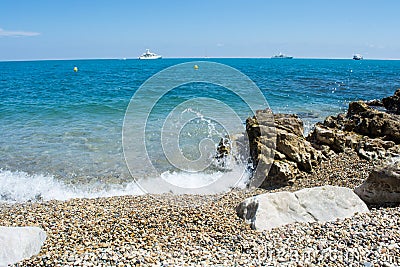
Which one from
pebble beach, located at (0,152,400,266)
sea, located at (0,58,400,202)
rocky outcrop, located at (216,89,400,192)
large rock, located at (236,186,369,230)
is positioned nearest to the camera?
pebble beach, located at (0,152,400,266)

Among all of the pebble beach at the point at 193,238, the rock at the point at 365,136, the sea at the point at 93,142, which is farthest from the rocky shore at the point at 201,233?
the sea at the point at 93,142

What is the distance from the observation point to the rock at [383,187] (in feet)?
18.1

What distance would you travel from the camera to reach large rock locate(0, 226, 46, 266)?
4.18m

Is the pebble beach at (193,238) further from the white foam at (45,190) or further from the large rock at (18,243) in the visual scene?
the white foam at (45,190)

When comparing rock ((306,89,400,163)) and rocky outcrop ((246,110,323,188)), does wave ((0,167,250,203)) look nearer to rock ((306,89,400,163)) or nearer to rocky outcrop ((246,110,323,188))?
rocky outcrop ((246,110,323,188))

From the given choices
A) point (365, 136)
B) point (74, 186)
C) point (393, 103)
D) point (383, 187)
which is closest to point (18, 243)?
point (74, 186)

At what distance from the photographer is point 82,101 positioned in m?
21.6

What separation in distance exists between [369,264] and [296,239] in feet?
3.01

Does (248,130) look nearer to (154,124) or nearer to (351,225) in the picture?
(351,225)

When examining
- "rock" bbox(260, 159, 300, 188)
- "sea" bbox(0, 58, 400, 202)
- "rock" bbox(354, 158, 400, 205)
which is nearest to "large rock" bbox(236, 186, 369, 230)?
"rock" bbox(354, 158, 400, 205)

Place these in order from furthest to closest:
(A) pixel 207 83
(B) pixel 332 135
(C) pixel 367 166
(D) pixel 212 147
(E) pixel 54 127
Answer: (A) pixel 207 83, (E) pixel 54 127, (D) pixel 212 147, (B) pixel 332 135, (C) pixel 367 166

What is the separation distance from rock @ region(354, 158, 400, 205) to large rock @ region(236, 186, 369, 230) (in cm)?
36

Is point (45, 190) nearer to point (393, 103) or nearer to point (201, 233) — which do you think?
point (201, 233)

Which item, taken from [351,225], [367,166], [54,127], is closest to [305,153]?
[367,166]
